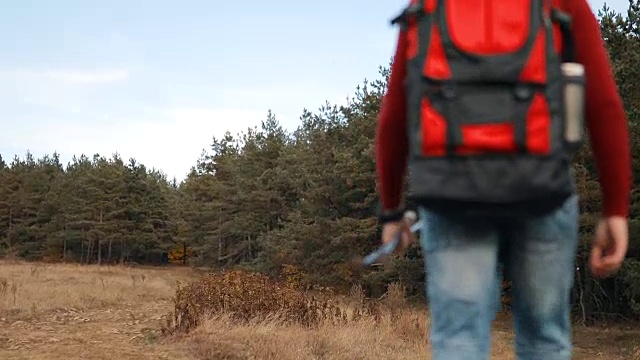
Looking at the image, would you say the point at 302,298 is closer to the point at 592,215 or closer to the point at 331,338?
the point at 331,338

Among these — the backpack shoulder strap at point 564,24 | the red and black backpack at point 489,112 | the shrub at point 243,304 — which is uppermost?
the backpack shoulder strap at point 564,24

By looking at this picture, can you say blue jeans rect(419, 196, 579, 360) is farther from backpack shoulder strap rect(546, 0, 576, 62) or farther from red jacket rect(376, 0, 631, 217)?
backpack shoulder strap rect(546, 0, 576, 62)

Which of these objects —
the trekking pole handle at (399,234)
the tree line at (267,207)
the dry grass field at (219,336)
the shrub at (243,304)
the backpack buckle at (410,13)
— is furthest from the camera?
the tree line at (267,207)

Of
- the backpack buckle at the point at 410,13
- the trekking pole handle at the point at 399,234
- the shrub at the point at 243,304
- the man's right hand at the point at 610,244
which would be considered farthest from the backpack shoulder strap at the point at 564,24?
the shrub at the point at 243,304

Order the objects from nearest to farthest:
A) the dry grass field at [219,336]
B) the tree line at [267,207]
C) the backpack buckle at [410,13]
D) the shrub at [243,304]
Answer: the backpack buckle at [410,13], the dry grass field at [219,336], the shrub at [243,304], the tree line at [267,207]

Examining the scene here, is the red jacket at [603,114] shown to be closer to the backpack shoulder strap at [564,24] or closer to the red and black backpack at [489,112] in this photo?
the backpack shoulder strap at [564,24]

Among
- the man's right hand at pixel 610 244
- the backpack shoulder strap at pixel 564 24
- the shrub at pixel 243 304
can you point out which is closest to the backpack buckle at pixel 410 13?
the backpack shoulder strap at pixel 564 24

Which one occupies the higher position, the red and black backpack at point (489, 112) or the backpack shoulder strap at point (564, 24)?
A: the backpack shoulder strap at point (564, 24)

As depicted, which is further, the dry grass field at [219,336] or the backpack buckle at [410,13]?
the dry grass field at [219,336]

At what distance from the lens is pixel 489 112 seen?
122 cm

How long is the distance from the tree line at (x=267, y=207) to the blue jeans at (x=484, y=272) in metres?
5.21

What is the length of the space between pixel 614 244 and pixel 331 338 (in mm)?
7138

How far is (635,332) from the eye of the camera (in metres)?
16.4

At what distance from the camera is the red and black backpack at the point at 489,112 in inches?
48.0
